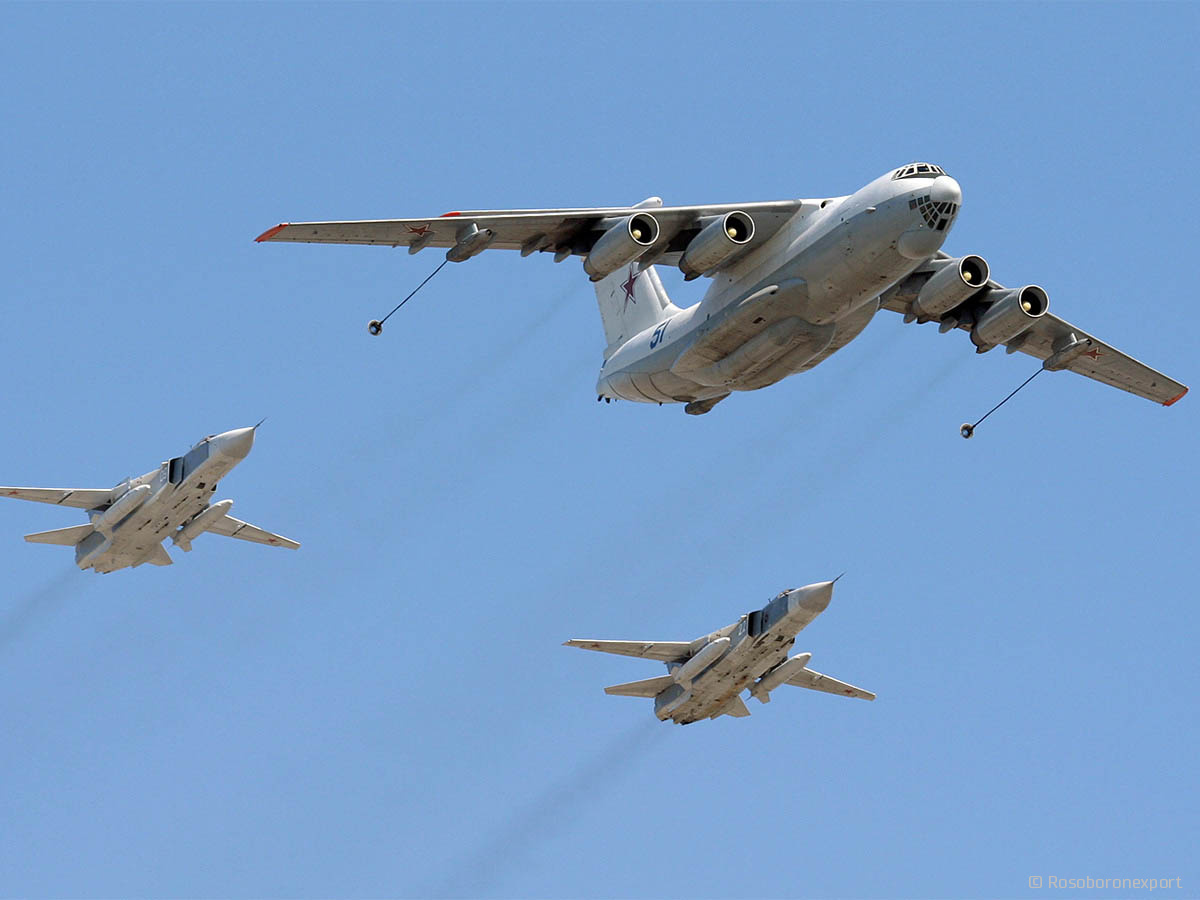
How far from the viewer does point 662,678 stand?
1694 inches

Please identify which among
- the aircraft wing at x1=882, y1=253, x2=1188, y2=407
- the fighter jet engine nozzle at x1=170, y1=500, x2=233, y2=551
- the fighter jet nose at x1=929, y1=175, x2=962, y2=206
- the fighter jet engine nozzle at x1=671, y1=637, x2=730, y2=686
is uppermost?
the aircraft wing at x1=882, y1=253, x2=1188, y2=407

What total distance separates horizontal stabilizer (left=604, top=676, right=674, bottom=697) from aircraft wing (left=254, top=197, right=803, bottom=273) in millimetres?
10830

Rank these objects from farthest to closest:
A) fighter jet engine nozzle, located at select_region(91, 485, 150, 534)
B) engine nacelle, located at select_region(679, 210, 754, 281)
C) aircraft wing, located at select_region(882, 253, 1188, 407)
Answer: fighter jet engine nozzle, located at select_region(91, 485, 150, 534) < aircraft wing, located at select_region(882, 253, 1188, 407) < engine nacelle, located at select_region(679, 210, 754, 281)

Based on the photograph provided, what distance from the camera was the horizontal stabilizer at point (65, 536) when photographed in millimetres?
40719

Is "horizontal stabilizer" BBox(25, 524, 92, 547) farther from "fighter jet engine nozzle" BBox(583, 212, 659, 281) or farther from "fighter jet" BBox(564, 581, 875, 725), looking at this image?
"fighter jet engine nozzle" BBox(583, 212, 659, 281)

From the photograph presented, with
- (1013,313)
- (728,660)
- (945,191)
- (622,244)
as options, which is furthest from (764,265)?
(728,660)

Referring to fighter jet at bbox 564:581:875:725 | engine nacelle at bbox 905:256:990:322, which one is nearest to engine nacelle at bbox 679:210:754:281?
engine nacelle at bbox 905:256:990:322

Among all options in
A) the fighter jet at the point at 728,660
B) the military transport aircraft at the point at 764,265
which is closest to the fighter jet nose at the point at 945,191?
the military transport aircraft at the point at 764,265

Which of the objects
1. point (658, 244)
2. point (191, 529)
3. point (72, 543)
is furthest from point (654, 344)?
point (72, 543)

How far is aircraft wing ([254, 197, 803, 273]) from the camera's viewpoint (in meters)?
33.8

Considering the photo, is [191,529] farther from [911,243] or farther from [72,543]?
[911,243]

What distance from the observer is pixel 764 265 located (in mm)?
35000

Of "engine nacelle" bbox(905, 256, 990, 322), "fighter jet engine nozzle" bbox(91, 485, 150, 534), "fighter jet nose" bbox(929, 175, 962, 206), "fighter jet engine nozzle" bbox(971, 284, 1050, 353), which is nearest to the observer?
"fighter jet nose" bbox(929, 175, 962, 206)

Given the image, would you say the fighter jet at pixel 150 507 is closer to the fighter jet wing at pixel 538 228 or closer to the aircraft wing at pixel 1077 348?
the fighter jet wing at pixel 538 228
